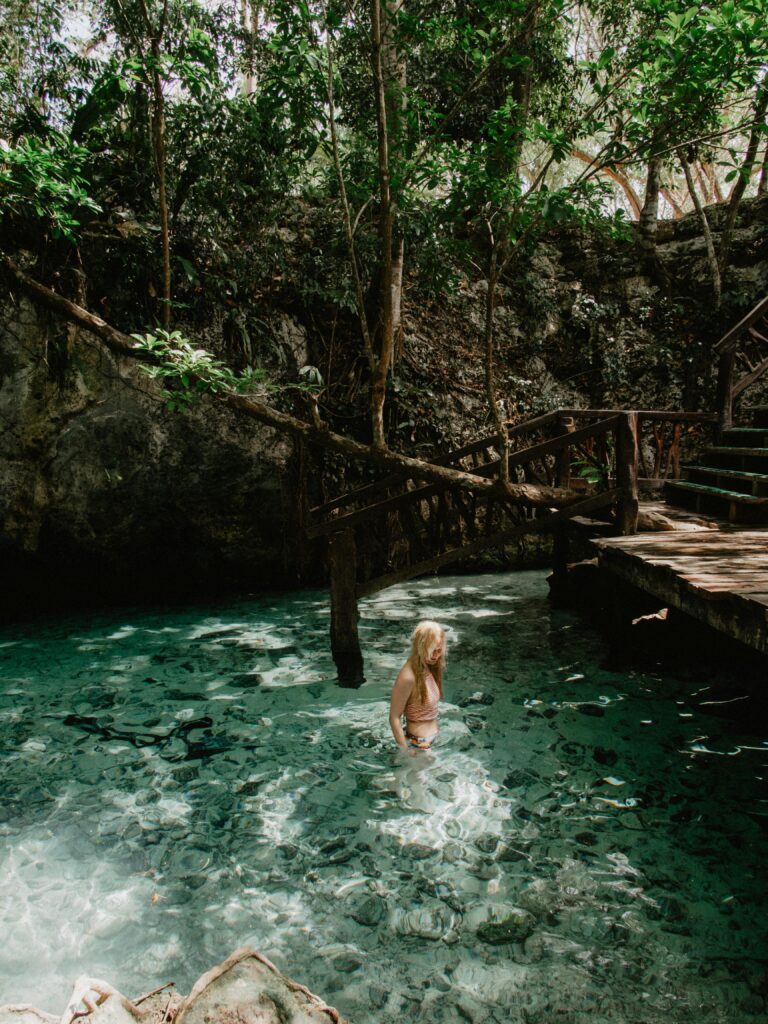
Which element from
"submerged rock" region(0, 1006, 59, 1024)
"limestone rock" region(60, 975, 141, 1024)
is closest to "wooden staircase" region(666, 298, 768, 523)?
"limestone rock" region(60, 975, 141, 1024)

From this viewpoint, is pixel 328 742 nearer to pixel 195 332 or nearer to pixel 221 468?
pixel 221 468

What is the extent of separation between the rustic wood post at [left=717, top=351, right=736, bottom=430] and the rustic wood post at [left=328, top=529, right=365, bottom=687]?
527 centimetres

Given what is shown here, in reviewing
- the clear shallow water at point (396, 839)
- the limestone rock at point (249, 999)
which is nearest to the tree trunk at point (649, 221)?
the clear shallow water at point (396, 839)

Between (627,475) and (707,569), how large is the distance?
2108 millimetres

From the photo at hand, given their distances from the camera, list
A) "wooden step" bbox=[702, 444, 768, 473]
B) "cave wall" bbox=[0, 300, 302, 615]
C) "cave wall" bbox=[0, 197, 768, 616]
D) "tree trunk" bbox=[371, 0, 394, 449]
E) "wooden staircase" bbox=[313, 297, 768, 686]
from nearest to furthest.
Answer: "tree trunk" bbox=[371, 0, 394, 449] < "wooden staircase" bbox=[313, 297, 768, 686] < "wooden step" bbox=[702, 444, 768, 473] < "cave wall" bbox=[0, 300, 302, 615] < "cave wall" bbox=[0, 197, 768, 616]

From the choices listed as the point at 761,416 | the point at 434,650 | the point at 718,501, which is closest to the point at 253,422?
the point at 434,650

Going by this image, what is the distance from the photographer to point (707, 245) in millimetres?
12016

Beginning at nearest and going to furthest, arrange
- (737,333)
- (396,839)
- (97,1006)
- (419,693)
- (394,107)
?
(97,1006)
(396,839)
(419,693)
(394,107)
(737,333)

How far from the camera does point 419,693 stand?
4.63 meters

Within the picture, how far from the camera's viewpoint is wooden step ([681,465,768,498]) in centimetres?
663

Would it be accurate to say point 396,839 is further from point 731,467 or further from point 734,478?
point 731,467

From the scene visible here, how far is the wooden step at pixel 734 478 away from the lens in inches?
261

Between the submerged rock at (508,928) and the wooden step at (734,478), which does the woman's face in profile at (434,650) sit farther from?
the wooden step at (734,478)

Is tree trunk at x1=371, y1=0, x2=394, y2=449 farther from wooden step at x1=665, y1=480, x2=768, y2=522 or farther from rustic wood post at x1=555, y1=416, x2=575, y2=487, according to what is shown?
wooden step at x1=665, y1=480, x2=768, y2=522
